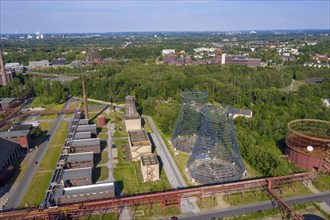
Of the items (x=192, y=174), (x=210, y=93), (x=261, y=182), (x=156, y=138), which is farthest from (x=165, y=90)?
(x=261, y=182)

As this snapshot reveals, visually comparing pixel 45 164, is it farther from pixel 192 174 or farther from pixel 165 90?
pixel 165 90

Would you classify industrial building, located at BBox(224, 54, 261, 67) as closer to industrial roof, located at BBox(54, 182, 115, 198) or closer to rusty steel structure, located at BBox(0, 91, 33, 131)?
rusty steel structure, located at BBox(0, 91, 33, 131)

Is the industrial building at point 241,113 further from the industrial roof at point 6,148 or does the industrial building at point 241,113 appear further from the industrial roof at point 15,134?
the industrial roof at point 6,148

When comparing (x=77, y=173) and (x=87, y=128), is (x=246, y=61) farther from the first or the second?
(x=77, y=173)

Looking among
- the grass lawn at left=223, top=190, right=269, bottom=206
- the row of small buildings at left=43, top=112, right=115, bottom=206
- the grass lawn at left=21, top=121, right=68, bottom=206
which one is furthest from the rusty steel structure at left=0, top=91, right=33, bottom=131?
the grass lawn at left=223, top=190, right=269, bottom=206

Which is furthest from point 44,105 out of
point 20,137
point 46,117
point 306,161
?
point 306,161

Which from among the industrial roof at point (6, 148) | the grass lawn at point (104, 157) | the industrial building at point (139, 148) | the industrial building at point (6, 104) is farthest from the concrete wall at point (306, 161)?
the industrial building at point (6, 104)
